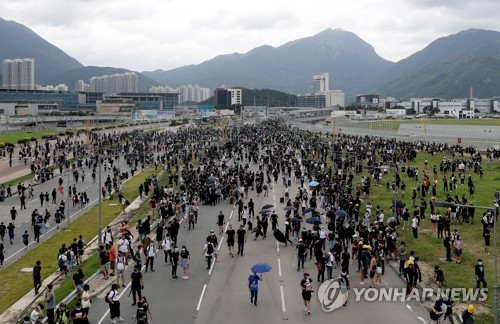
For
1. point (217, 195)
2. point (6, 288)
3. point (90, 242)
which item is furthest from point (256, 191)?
point (6, 288)

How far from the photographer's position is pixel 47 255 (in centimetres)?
2466

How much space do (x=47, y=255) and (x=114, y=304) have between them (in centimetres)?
1145

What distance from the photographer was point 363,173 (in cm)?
5056

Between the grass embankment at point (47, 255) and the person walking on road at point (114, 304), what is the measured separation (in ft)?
11.8

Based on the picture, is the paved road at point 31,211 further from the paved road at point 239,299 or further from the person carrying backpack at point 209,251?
the person carrying backpack at point 209,251

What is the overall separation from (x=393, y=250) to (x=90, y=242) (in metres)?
14.8

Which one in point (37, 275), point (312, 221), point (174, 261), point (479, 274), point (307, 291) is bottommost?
point (37, 275)

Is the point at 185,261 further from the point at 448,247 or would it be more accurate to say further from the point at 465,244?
the point at 465,244

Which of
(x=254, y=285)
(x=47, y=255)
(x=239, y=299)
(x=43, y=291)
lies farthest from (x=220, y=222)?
(x=254, y=285)

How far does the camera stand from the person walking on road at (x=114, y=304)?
14.6m

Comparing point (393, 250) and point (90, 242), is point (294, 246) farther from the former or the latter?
point (90, 242)

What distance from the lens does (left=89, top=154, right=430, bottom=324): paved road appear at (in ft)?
50.2

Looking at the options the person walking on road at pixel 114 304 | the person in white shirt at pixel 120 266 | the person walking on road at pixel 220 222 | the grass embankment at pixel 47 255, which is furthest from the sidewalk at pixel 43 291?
the person walking on road at pixel 220 222

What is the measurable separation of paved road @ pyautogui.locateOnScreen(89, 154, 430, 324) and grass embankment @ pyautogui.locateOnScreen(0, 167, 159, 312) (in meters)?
3.32
